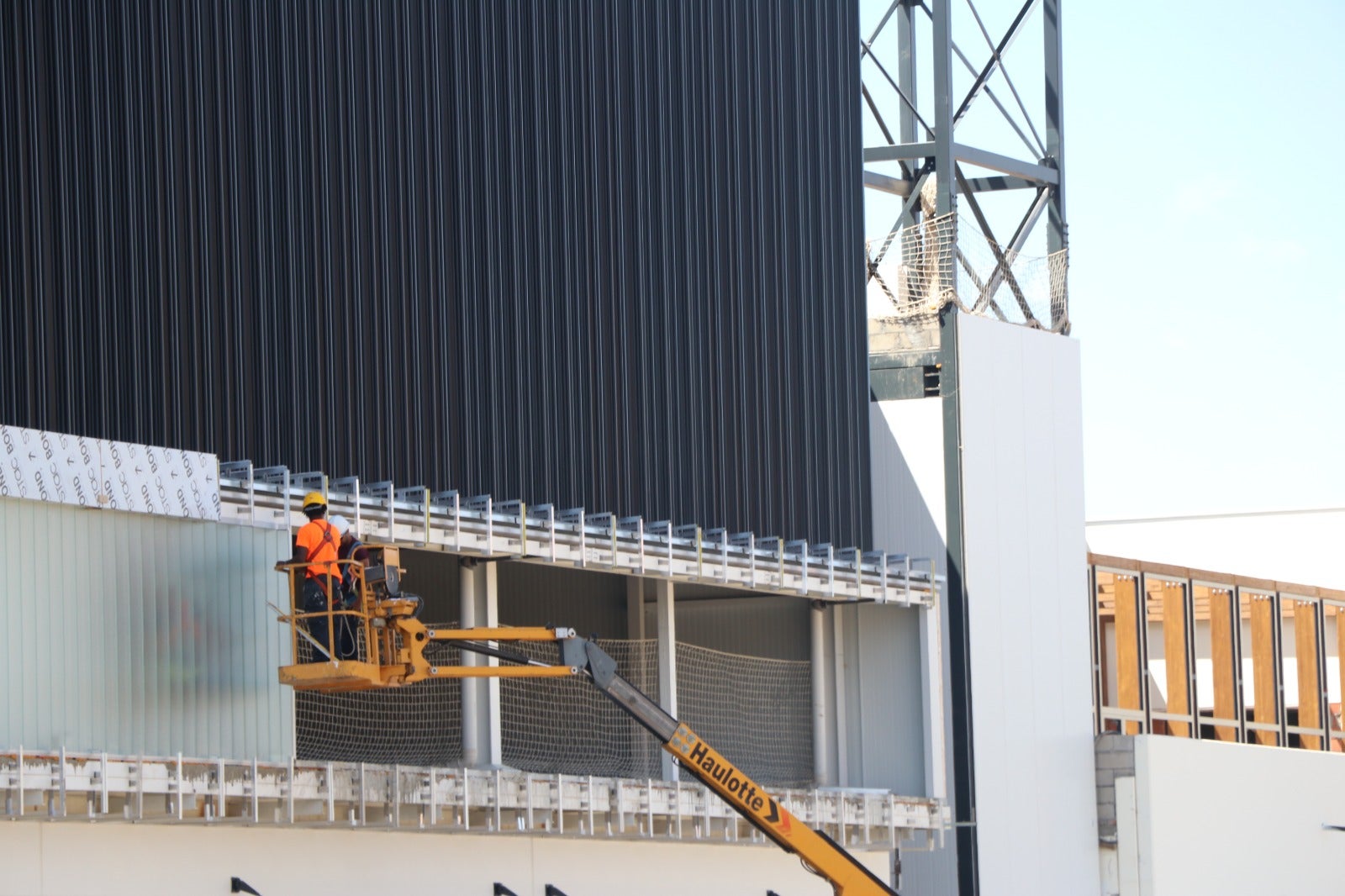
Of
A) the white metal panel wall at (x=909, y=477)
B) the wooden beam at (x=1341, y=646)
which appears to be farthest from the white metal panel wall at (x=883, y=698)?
the wooden beam at (x=1341, y=646)

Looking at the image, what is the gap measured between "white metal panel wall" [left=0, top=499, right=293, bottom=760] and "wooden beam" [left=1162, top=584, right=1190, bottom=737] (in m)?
26.7

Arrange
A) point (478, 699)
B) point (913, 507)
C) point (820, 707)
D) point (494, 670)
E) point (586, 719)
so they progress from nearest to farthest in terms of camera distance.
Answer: point (494, 670), point (478, 699), point (586, 719), point (820, 707), point (913, 507)

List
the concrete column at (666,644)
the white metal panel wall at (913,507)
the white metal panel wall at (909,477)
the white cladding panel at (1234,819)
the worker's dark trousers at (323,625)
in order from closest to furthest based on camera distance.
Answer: the worker's dark trousers at (323,625) < the concrete column at (666,644) < the white metal panel wall at (913,507) < the white metal panel wall at (909,477) < the white cladding panel at (1234,819)

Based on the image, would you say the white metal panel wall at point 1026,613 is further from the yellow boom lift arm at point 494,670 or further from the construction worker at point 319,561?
the construction worker at point 319,561

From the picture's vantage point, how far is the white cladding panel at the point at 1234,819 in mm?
42531

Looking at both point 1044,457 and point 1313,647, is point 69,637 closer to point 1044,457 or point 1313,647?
point 1044,457

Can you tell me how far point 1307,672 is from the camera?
51781 millimetres

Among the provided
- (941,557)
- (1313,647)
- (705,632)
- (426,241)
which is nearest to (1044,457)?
(941,557)

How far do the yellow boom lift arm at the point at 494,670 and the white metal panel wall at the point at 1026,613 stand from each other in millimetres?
14545

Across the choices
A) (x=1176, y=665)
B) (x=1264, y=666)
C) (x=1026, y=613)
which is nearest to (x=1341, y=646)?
(x=1264, y=666)

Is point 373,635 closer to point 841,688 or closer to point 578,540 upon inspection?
point 578,540

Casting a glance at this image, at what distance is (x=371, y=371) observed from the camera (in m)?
31.3

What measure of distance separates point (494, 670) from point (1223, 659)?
95.3 ft

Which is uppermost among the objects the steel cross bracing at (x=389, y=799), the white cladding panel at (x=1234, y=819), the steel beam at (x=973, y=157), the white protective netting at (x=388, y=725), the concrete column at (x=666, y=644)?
the steel beam at (x=973, y=157)
